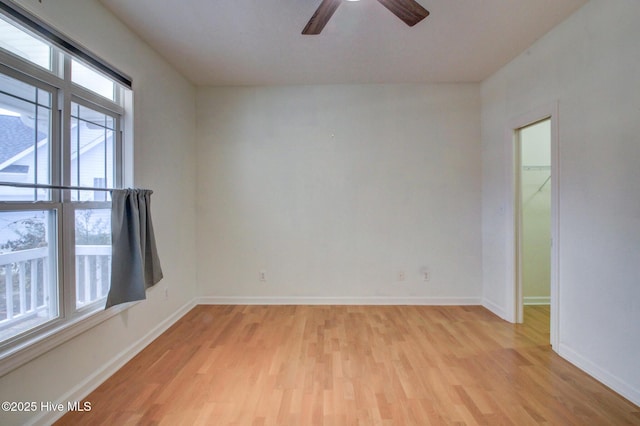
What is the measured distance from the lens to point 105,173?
7.66ft

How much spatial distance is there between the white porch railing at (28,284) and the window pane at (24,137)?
0.35 meters

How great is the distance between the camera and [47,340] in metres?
1.71

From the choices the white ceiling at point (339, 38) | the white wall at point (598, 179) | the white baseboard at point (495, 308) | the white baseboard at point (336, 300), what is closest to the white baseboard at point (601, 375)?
the white wall at point (598, 179)

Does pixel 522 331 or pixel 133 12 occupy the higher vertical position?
pixel 133 12

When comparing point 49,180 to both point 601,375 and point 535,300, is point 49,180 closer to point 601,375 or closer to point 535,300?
point 601,375

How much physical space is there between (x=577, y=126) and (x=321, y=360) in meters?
2.76

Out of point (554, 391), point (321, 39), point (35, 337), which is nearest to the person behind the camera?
point (35, 337)

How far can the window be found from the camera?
1.59 metres

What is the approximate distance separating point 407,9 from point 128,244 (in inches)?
102

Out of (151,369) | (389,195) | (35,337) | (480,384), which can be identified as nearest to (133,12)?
(35,337)

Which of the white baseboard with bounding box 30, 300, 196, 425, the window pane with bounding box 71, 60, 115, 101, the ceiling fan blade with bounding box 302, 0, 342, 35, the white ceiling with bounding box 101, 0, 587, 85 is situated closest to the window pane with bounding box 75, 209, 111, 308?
the white baseboard with bounding box 30, 300, 196, 425

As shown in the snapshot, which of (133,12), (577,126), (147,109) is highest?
(133,12)

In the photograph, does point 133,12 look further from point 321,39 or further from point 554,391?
point 554,391

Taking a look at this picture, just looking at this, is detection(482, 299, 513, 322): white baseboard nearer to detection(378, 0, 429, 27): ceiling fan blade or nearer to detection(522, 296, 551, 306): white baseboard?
detection(522, 296, 551, 306): white baseboard
